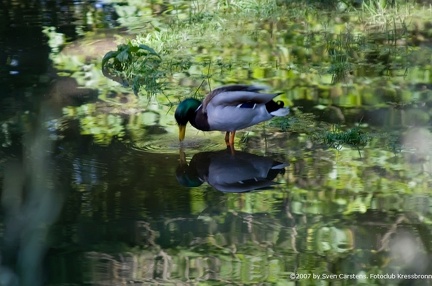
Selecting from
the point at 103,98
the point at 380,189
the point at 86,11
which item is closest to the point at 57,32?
the point at 86,11

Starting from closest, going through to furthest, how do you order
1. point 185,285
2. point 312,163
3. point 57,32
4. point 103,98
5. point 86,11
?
point 185,285 → point 312,163 → point 103,98 → point 57,32 → point 86,11

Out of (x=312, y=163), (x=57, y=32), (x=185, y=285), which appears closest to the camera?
(x=185, y=285)

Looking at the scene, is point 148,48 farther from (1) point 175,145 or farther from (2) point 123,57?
(1) point 175,145

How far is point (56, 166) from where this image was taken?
21.7 feet

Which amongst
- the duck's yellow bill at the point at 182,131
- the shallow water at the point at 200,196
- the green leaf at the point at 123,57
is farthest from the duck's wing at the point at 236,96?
Answer: the green leaf at the point at 123,57

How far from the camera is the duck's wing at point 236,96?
6.77 meters

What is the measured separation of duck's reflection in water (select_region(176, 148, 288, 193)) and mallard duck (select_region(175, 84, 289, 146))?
0.22 meters

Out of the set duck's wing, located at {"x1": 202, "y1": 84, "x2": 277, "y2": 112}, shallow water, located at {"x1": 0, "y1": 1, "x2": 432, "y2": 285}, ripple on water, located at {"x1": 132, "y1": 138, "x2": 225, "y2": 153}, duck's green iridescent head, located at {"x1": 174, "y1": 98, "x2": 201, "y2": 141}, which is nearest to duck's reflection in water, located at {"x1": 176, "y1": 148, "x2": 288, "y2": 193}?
shallow water, located at {"x1": 0, "y1": 1, "x2": 432, "y2": 285}

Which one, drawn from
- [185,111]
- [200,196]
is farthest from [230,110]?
[200,196]

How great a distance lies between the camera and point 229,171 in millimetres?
6504

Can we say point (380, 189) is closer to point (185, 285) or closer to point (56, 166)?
point (185, 285)

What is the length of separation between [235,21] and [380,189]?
5.21m

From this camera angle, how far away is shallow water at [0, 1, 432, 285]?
16.7 ft

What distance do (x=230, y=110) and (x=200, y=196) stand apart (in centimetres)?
93
